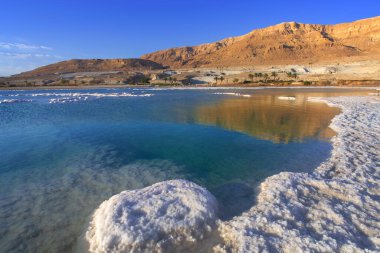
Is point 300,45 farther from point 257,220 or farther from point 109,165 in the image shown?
point 257,220

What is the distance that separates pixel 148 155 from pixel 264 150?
467cm

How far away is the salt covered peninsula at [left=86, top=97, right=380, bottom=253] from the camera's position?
5.14 meters

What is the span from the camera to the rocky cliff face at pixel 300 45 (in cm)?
14188

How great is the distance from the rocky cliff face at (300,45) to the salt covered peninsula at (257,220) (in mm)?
133741

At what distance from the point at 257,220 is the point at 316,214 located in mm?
1352

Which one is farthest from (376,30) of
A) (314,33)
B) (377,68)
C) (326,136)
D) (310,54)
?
(326,136)

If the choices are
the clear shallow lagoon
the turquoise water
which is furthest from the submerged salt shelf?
the turquoise water

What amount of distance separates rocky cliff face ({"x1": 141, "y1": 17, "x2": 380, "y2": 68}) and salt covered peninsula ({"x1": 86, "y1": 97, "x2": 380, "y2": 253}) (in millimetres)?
133741

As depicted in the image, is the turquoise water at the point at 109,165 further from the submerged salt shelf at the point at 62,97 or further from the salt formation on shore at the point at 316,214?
the submerged salt shelf at the point at 62,97

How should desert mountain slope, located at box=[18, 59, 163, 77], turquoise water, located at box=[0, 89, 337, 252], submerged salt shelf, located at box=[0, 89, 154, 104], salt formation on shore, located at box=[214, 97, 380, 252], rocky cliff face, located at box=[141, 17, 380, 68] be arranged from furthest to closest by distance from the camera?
desert mountain slope, located at box=[18, 59, 163, 77] → rocky cliff face, located at box=[141, 17, 380, 68] → submerged salt shelf, located at box=[0, 89, 154, 104] → turquoise water, located at box=[0, 89, 337, 252] → salt formation on shore, located at box=[214, 97, 380, 252]

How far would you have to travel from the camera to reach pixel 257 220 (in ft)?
19.3

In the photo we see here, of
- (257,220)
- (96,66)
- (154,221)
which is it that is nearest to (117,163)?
(154,221)

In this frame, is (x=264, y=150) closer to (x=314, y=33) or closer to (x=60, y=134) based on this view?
(x=60, y=134)

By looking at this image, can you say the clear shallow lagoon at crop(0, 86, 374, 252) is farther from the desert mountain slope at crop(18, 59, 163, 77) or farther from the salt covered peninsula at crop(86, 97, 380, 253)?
the desert mountain slope at crop(18, 59, 163, 77)
